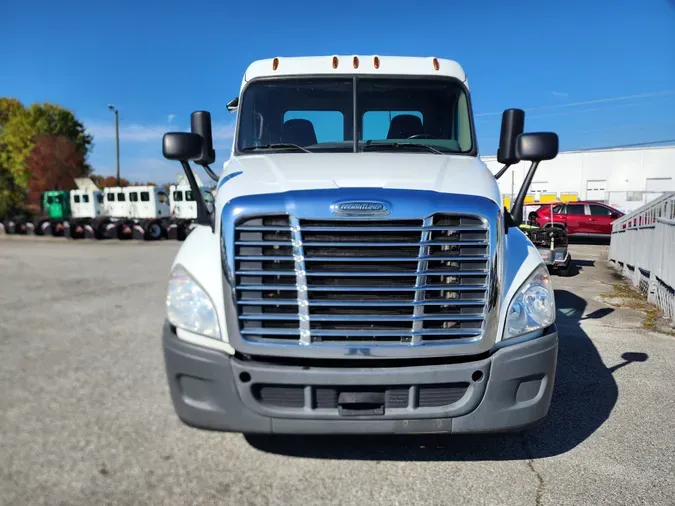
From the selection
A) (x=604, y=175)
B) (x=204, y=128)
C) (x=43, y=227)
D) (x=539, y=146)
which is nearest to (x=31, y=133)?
(x=43, y=227)

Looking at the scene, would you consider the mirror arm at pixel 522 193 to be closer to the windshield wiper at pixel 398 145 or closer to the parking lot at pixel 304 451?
the windshield wiper at pixel 398 145

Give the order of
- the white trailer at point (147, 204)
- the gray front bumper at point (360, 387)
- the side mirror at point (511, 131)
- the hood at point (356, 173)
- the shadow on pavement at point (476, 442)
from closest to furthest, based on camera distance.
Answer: the gray front bumper at point (360, 387) < the hood at point (356, 173) < the shadow on pavement at point (476, 442) < the side mirror at point (511, 131) < the white trailer at point (147, 204)

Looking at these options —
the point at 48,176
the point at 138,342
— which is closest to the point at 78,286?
the point at 138,342

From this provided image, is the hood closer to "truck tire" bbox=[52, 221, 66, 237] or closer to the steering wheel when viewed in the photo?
the steering wheel

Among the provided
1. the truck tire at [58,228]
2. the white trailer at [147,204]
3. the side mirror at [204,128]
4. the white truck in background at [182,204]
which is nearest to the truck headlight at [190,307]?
the side mirror at [204,128]

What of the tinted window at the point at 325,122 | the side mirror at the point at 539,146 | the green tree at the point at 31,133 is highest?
the green tree at the point at 31,133

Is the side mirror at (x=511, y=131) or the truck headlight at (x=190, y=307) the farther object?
the side mirror at (x=511, y=131)

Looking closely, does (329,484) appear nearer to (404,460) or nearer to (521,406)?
(404,460)

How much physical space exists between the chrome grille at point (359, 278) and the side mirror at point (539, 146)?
132cm

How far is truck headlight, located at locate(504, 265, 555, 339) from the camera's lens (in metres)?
2.97

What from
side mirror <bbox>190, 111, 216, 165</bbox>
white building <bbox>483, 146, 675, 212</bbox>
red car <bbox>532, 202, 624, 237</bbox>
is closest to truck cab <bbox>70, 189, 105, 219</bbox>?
white building <bbox>483, 146, 675, 212</bbox>

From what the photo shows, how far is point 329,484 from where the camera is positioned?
3.04m

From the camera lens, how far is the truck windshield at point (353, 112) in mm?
4277

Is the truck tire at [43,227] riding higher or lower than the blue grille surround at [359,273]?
lower
